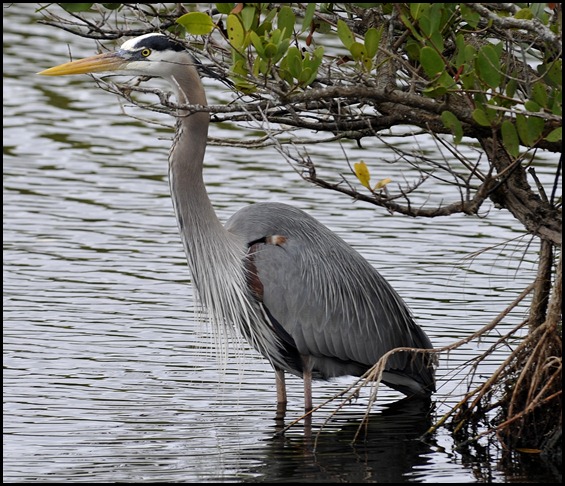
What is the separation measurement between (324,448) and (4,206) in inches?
228

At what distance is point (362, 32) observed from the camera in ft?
21.1

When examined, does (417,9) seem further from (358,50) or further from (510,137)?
(510,137)

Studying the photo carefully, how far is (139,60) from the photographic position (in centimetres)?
675

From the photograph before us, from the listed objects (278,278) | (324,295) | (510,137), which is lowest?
(324,295)

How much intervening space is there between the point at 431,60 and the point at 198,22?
3.38 feet

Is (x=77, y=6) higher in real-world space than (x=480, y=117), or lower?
higher

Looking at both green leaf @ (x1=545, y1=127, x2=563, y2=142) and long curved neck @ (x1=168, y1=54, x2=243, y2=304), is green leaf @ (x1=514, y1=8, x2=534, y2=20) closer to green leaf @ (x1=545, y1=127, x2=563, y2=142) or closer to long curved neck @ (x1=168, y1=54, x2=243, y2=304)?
green leaf @ (x1=545, y1=127, x2=563, y2=142)

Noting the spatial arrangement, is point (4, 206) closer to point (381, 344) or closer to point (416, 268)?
point (416, 268)

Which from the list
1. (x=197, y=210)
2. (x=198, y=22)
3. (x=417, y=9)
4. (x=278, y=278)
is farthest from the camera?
(x=278, y=278)

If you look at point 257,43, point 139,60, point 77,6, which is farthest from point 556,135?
point 139,60

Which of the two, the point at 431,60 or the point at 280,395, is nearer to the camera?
the point at 431,60

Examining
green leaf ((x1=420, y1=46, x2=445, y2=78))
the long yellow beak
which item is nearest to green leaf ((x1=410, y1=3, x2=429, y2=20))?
green leaf ((x1=420, y1=46, x2=445, y2=78))

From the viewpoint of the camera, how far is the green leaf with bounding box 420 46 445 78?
17.0 feet

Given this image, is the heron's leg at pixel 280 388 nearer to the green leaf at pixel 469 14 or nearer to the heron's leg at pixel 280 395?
the heron's leg at pixel 280 395
